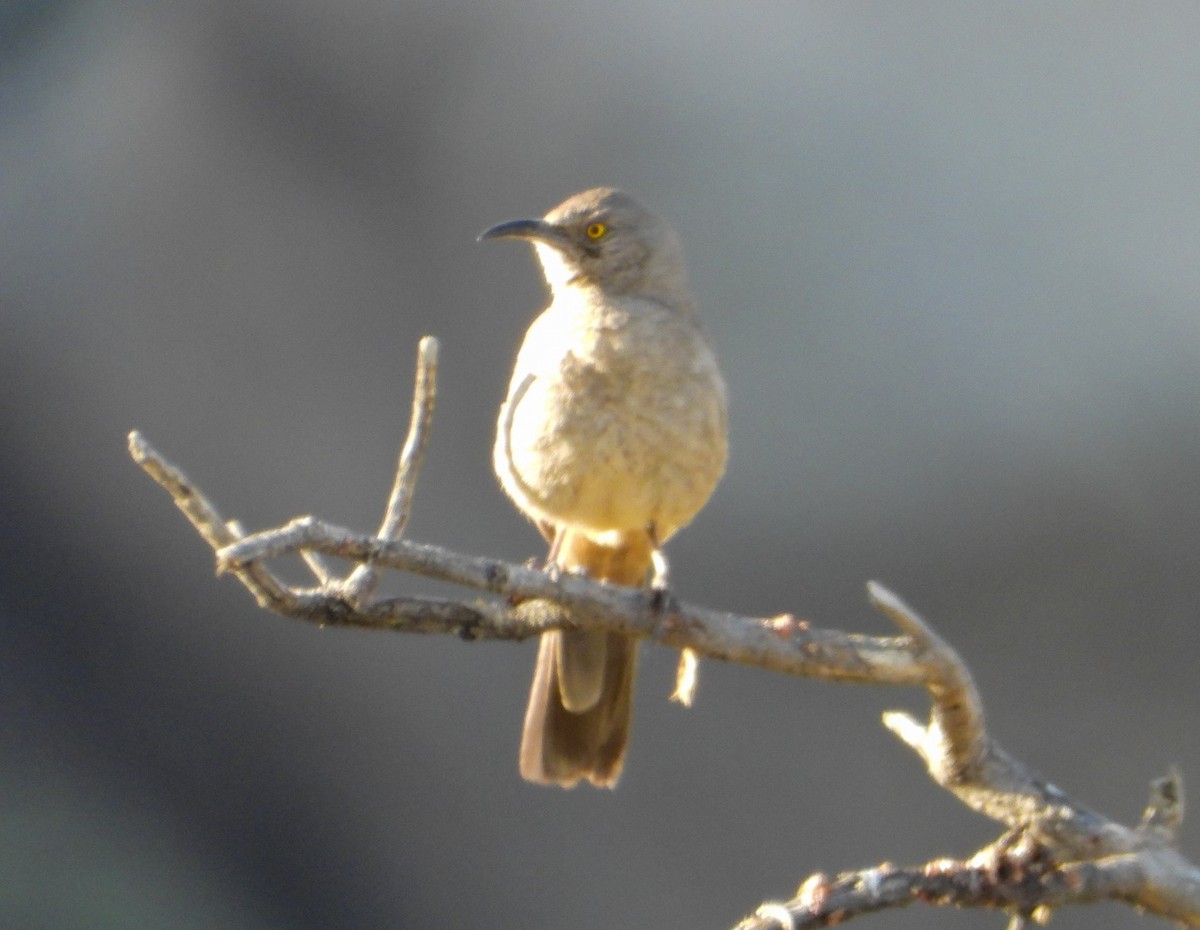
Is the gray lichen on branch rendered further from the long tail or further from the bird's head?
the bird's head

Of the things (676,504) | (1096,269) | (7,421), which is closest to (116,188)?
(7,421)

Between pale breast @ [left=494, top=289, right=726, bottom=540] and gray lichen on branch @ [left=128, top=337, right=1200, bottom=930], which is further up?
pale breast @ [left=494, top=289, right=726, bottom=540]

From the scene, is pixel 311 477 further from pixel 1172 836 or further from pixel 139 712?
pixel 1172 836

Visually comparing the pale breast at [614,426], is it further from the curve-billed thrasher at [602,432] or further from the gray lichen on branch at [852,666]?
the gray lichen on branch at [852,666]

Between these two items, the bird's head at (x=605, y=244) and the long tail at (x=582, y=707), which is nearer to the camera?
the long tail at (x=582, y=707)


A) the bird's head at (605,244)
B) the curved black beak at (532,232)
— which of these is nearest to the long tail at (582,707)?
the bird's head at (605,244)

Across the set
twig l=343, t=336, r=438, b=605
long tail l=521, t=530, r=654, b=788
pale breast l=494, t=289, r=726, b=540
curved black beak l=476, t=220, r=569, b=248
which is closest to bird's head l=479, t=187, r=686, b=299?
curved black beak l=476, t=220, r=569, b=248
